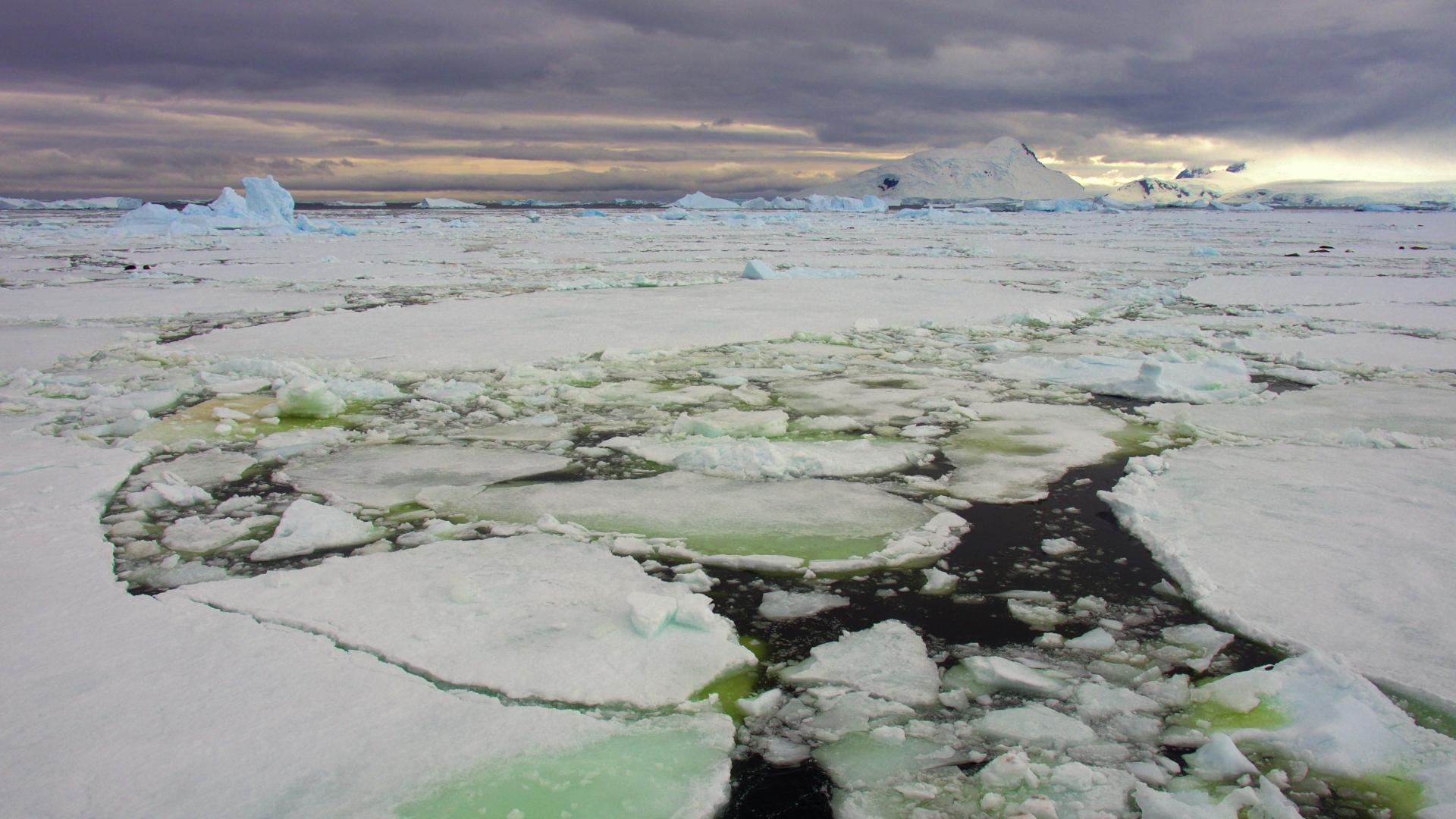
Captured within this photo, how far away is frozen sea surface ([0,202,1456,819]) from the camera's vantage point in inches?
67.1

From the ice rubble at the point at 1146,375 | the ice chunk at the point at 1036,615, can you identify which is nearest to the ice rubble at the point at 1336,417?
the ice rubble at the point at 1146,375

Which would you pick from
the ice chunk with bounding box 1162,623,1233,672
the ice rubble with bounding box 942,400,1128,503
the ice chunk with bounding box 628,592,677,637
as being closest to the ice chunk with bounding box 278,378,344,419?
the ice chunk with bounding box 628,592,677,637

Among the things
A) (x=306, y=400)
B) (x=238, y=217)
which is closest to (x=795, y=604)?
(x=306, y=400)

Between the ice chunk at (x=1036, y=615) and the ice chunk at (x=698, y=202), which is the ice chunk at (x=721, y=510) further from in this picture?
the ice chunk at (x=698, y=202)

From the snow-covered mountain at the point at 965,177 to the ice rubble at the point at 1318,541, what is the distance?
11723 centimetres

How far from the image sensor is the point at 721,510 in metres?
3.16

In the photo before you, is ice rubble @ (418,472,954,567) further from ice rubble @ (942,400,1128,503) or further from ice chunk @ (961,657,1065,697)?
ice chunk @ (961,657,1065,697)

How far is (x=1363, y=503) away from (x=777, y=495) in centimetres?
206

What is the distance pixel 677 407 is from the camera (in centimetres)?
470

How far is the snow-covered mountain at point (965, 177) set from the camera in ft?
383

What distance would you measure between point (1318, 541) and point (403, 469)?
331cm

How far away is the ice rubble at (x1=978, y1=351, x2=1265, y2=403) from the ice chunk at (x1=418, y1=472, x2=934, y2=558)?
2.46 m

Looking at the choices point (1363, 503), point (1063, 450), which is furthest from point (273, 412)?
point (1363, 503)

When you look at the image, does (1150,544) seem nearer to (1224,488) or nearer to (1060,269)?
(1224,488)
